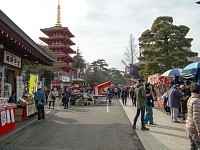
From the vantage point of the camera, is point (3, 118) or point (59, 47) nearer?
point (3, 118)

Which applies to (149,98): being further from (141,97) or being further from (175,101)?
(175,101)

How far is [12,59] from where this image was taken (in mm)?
11281

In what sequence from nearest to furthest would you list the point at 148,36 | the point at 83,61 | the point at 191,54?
the point at 191,54 < the point at 148,36 < the point at 83,61

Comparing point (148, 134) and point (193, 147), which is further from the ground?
point (193, 147)

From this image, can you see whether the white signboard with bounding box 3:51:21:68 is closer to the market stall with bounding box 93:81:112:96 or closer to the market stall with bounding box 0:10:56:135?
the market stall with bounding box 0:10:56:135

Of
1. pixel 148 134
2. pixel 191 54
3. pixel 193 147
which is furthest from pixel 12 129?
pixel 191 54

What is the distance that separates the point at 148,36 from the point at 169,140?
19829mm

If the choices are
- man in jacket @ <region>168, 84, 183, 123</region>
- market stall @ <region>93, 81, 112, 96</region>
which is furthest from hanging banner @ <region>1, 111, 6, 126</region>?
market stall @ <region>93, 81, 112, 96</region>

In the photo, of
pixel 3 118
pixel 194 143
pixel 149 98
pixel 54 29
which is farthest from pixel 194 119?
pixel 54 29

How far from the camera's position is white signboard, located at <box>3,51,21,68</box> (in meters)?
10.3

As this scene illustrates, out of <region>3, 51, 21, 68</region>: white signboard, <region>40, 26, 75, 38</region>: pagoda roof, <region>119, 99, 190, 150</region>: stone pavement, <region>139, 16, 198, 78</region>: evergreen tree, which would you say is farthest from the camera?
<region>40, 26, 75, 38</region>: pagoda roof

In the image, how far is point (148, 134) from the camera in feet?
23.9

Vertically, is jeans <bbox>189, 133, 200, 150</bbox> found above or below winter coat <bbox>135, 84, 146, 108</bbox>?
below

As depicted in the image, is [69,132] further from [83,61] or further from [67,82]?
[83,61]
